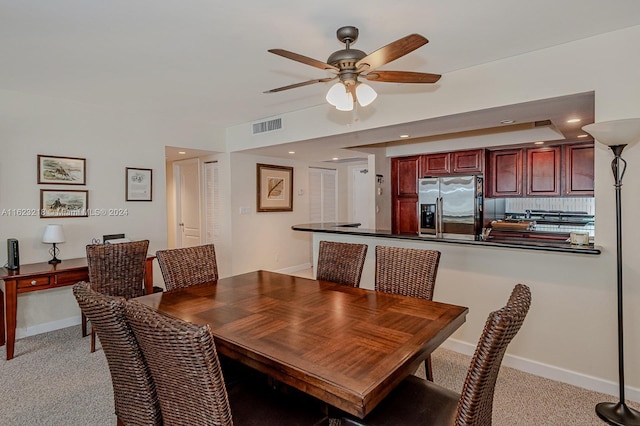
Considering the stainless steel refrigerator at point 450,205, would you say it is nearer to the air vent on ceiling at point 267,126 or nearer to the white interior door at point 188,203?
the air vent on ceiling at point 267,126

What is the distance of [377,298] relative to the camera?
2158 millimetres

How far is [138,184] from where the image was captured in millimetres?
4375

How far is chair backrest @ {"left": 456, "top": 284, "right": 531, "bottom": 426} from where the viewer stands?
1.14 meters

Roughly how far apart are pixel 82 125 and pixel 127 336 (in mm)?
3362

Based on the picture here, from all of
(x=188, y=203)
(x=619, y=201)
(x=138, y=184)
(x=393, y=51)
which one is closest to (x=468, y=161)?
(x=619, y=201)

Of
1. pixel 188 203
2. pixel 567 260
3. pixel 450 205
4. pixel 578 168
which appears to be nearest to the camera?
pixel 567 260

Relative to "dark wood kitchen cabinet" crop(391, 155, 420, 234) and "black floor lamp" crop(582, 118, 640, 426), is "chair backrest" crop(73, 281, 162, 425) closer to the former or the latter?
"black floor lamp" crop(582, 118, 640, 426)

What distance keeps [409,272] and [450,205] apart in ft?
10.2

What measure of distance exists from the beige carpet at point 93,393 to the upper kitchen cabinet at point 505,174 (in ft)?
9.21

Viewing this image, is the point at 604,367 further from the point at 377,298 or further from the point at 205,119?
the point at 205,119

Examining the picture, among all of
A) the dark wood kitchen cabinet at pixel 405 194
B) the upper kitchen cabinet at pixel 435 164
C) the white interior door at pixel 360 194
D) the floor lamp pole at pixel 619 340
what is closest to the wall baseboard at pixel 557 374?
the floor lamp pole at pixel 619 340

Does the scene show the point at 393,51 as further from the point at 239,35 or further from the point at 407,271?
the point at 407,271

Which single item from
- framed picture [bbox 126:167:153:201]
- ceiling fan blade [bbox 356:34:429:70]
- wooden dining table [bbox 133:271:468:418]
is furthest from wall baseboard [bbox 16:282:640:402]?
ceiling fan blade [bbox 356:34:429:70]

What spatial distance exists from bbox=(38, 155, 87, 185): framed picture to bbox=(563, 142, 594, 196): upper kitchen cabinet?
5.76 meters
